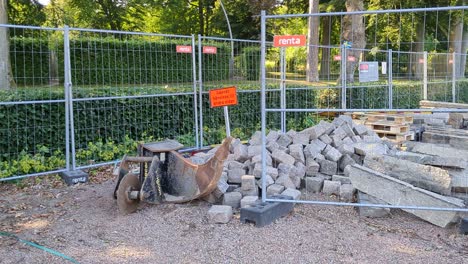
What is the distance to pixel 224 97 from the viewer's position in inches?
306

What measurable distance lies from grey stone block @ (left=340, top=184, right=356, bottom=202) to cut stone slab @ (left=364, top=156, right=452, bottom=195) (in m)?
0.43

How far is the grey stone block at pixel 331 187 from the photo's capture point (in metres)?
6.24

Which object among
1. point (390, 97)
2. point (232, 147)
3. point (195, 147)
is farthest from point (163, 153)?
point (390, 97)

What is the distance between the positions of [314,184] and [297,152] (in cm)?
65

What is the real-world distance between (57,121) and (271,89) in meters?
5.03

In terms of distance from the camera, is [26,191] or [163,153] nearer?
[163,153]

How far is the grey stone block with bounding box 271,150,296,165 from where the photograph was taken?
21.9ft

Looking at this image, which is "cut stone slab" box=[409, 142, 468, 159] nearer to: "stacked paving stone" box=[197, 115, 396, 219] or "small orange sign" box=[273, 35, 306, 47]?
"stacked paving stone" box=[197, 115, 396, 219]

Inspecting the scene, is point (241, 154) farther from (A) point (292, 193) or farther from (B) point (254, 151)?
(A) point (292, 193)

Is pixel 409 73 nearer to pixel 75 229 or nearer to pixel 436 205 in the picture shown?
pixel 436 205

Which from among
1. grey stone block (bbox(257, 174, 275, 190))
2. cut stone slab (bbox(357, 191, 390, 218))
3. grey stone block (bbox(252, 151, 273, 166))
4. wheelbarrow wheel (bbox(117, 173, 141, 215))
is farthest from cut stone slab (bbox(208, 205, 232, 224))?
cut stone slab (bbox(357, 191, 390, 218))

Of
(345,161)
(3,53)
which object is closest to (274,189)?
(345,161)

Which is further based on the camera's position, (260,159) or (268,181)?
(260,159)

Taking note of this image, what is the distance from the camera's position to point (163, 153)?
5.70 metres
